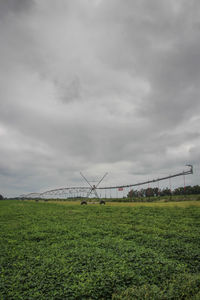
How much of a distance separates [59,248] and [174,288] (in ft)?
18.3

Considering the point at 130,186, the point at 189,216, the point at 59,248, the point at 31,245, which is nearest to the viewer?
the point at 59,248

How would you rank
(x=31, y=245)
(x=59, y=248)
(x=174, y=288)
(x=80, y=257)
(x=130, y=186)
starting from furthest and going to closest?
(x=130, y=186)
(x=31, y=245)
(x=59, y=248)
(x=80, y=257)
(x=174, y=288)

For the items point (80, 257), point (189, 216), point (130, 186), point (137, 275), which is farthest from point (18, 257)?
point (130, 186)

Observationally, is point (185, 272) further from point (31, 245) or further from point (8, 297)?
point (31, 245)

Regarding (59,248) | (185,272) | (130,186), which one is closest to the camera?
(185,272)

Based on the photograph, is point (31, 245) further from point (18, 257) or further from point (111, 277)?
point (111, 277)

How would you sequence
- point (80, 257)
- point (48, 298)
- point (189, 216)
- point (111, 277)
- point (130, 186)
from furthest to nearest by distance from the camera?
point (130, 186)
point (189, 216)
point (80, 257)
point (111, 277)
point (48, 298)

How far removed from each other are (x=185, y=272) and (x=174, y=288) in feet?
4.69

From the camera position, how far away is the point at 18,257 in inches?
341

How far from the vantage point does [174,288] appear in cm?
631

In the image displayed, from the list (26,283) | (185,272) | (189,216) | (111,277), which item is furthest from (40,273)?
(189,216)

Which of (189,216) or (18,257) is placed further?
(189,216)

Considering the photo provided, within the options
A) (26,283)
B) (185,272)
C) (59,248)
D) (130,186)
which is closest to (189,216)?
(185,272)

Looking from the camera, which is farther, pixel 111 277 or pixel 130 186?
pixel 130 186
